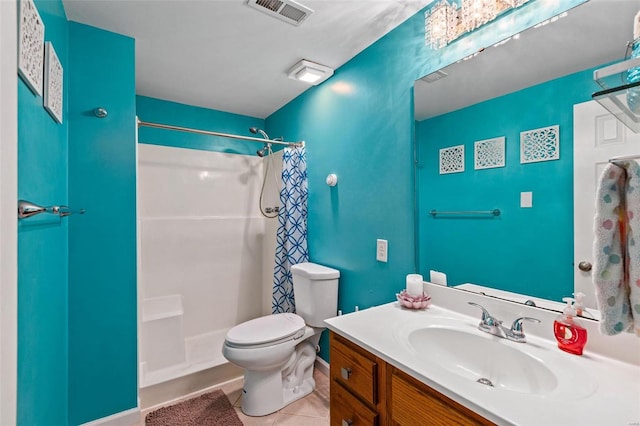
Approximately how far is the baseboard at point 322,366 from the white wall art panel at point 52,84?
2.21 m

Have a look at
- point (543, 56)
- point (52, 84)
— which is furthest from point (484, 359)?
point (52, 84)

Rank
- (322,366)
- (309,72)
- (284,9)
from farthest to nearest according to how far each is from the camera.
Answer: (322,366) → (309,72) → (284,9)

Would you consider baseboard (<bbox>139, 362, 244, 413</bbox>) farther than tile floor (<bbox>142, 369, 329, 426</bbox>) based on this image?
Yes

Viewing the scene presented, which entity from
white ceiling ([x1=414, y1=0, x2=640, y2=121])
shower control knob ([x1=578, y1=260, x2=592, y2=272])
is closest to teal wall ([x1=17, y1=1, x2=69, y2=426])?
white ceiling ([x1=414, y1=0, x2=640, y2=121])

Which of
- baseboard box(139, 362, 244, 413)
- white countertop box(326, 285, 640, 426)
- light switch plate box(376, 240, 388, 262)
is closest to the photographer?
white countertop box(326, 285, 640, 426)

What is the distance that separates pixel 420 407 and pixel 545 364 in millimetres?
409

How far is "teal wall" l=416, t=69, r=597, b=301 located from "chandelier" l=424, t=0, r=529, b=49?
0.34 m

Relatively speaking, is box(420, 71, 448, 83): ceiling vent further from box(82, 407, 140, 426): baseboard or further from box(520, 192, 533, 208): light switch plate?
box(82, 407, 140, 426): baseboard

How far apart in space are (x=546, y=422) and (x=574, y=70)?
3.52 feet

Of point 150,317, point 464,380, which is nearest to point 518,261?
point 464,380

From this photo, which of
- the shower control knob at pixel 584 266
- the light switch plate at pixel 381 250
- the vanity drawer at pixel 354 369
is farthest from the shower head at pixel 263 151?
the shower control knob at pixel 584 266

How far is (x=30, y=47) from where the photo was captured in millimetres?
933

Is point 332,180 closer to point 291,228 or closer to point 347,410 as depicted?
point 291,228

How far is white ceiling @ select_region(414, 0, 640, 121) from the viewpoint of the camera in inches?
35.9
